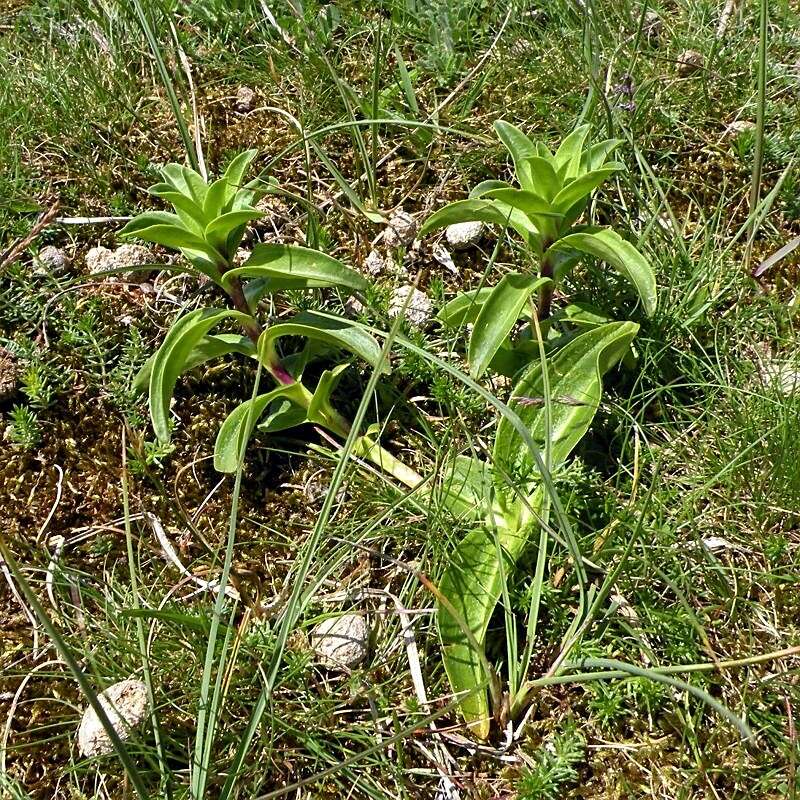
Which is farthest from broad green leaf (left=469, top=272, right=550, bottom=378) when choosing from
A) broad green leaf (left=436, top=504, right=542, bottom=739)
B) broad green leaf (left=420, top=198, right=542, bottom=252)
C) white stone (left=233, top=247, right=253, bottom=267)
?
white stone (left=233, top=247, right=253, bottom=267)

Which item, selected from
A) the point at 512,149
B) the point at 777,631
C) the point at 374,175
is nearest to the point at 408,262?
the point at 374,175

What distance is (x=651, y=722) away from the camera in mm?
1918

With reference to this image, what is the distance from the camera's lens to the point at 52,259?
2.73m

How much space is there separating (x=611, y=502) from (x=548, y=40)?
1660 millimetres

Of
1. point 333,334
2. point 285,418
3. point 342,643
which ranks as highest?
point 333,334

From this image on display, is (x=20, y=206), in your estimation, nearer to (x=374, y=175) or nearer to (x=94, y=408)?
(x=94, y=408)

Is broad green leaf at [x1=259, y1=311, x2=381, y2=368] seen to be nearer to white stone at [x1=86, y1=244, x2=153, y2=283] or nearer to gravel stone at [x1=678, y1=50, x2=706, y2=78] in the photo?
white stone at [x1=86, y1=244, x2=153, y2=283]

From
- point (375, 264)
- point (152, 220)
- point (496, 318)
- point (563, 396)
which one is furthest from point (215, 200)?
point (563, 396)

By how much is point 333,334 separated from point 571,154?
0.76m

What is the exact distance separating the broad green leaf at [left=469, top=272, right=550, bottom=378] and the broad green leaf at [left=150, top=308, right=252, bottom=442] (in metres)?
0.62

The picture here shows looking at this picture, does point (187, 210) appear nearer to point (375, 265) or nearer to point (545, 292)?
point (375, 265)

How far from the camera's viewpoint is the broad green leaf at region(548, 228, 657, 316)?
82.5 inches

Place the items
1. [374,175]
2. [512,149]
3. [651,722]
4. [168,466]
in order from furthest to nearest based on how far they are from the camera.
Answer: [374,175] → [168,466] → [512,149] → [651,722]

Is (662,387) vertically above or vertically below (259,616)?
above
